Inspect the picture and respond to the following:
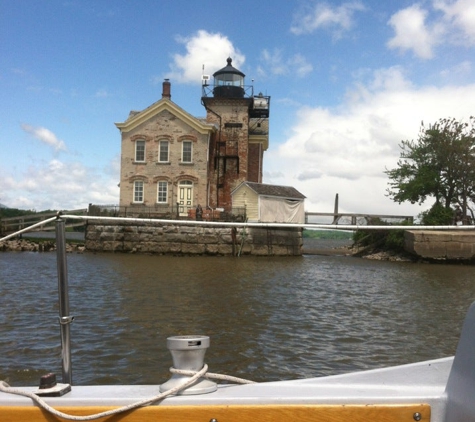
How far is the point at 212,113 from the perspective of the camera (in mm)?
35156

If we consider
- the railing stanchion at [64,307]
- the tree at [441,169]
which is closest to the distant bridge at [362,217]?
the tree at [441,169]

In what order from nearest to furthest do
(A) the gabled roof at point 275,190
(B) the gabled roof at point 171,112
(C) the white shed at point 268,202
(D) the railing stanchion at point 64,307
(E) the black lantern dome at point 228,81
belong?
1. (D) the railing stanchion at point 64,307
2. (C) the white shed at point 268,202
3. (A) the gabled roof at point 275,190
4. (B) the gabled roof at point 171,112
5. (E) the black lantern dome at point 228,81

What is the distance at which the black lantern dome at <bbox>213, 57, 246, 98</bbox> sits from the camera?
35438 mm

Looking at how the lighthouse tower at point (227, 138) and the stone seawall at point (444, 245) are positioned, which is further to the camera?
the lighthouse tower at point (227, 138)

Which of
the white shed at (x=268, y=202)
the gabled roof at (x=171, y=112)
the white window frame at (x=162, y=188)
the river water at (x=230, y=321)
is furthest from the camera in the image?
the white window frame at (x=162, y=188)

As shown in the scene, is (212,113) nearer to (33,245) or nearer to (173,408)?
(33,245)

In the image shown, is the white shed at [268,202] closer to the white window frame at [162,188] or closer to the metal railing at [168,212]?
the metal railing at [168,212]

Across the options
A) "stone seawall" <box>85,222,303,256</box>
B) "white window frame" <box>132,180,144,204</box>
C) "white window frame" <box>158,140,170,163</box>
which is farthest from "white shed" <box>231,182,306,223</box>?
"white window frame" <box>132,180,144,204</box>

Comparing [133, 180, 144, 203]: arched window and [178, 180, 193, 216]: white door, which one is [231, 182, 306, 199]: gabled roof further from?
[133, 180, 144, 203]: arched window

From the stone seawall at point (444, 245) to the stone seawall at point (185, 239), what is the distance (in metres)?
6.71

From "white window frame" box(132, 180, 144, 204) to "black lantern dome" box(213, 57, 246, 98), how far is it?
27.1 feet

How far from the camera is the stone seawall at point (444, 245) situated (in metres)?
27.0

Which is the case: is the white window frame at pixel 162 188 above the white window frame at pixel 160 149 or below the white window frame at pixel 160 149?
below

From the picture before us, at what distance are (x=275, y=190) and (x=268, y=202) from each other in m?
1.20
